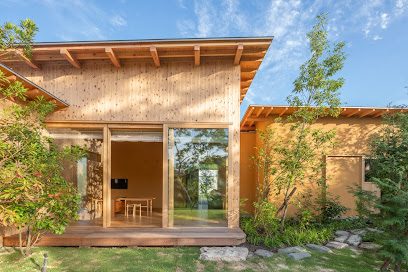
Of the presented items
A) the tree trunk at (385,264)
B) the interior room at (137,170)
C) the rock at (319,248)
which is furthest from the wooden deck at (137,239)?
the interior room at (137,170)

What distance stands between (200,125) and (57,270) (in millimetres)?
3867

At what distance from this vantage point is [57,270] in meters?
3.93

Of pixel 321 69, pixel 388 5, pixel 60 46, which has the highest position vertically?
pixel 388 5

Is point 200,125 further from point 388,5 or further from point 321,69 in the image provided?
point 388,5

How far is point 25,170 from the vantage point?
12.3 feet

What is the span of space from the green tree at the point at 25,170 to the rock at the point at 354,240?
5.84m

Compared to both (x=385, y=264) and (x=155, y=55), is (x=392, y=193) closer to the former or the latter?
(x=385, y=264)

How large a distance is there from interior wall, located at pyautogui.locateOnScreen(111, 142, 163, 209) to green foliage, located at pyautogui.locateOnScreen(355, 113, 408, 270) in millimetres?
8303

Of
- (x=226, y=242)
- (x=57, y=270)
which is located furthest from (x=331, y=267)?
(x=57, y=270)

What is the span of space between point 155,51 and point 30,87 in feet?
8.47

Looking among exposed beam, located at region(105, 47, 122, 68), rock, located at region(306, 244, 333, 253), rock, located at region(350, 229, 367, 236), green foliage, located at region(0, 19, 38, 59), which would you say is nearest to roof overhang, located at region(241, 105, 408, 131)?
rock, located at region(350, 229, 367, 236)

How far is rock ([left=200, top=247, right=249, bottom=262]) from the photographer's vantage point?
14.7ft

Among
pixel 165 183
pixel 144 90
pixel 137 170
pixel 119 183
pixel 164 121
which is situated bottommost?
pixel 119 183

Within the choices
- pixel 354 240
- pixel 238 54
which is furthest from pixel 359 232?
pixel 238 54
